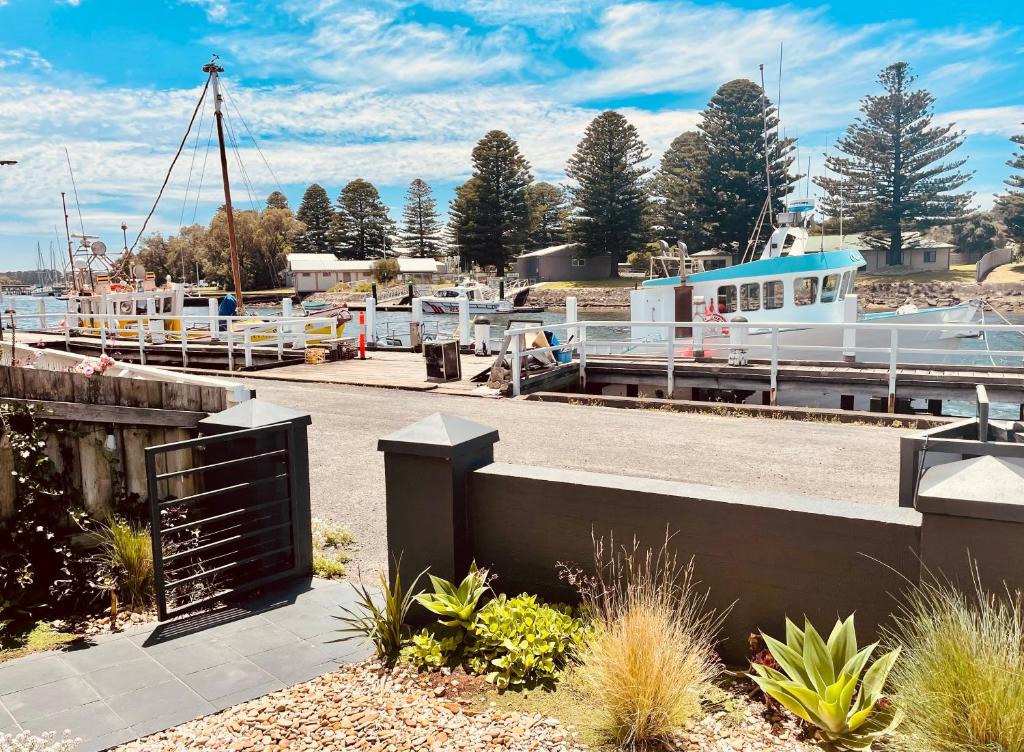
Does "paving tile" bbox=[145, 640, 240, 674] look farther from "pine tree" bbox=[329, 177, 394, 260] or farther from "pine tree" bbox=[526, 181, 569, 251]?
"pine tree" bbox=[329, 177, 394, 260]

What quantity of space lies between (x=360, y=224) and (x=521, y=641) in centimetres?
10473

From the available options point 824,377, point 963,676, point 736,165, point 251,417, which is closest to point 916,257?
point 736,165

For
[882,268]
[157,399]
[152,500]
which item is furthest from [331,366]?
[882,268]

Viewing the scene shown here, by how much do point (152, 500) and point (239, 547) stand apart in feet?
3.20

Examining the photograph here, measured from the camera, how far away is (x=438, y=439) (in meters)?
4.23

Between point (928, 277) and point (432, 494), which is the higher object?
point (928, 277)

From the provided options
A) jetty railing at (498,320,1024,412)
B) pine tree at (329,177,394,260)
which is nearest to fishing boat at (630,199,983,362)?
jetty railing at (498,320,1024,412)

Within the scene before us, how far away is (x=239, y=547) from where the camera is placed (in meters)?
5.12

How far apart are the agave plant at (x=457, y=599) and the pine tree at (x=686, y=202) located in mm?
71015

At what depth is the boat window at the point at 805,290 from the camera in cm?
1962

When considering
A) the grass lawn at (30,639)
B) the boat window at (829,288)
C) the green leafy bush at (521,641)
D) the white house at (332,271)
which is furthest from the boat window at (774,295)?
the white house at (332,271)

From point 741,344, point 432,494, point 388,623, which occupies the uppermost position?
point 741,344

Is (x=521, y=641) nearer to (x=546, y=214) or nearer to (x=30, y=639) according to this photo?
(x=30, y=639)

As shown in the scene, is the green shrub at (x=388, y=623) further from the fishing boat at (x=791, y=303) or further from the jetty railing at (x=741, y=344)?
the fishing boat at (x=791, y=303)
